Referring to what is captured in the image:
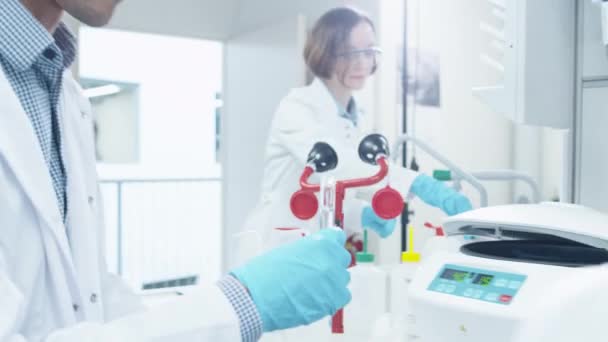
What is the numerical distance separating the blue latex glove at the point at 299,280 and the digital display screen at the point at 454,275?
0.40 ft

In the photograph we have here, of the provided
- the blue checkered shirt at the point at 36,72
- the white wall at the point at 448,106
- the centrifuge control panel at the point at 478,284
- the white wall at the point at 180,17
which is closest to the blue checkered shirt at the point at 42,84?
the blue checkered shirt at the point at 36,72

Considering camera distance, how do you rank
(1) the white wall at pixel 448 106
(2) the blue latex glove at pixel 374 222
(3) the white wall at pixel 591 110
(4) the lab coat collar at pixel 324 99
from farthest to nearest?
1. (1) the white wall at pixel 448 106
2. (4) the lab coat collar at pixel 324 99
3. (2) the blue latex glove at pixel 374 222
4. (3) the white wall at pixel 591 110

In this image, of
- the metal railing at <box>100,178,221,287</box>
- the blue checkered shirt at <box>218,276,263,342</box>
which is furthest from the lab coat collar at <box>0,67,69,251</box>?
the metal railing at <box>100,178,221,287</box>

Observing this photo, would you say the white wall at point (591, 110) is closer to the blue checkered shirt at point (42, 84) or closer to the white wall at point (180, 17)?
the blue checkered shirt at point (42, 84)

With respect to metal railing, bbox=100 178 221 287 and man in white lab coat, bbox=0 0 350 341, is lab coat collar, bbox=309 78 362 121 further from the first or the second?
metal railing, bbox=100 178 221 287

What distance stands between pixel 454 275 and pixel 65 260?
518 millimetres

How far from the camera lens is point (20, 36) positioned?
2.39 feet

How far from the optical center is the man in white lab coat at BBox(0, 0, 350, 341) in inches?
24.0

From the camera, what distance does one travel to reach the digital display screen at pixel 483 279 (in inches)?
26.3

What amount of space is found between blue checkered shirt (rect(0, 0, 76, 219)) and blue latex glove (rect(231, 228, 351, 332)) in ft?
1.16

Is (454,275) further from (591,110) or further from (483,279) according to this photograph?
(591,110)

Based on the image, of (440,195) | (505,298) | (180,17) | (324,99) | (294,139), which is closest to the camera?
(505,298)

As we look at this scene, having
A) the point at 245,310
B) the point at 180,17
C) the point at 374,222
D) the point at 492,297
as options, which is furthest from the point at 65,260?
the point at 180,17

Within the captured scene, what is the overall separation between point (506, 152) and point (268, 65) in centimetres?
109
